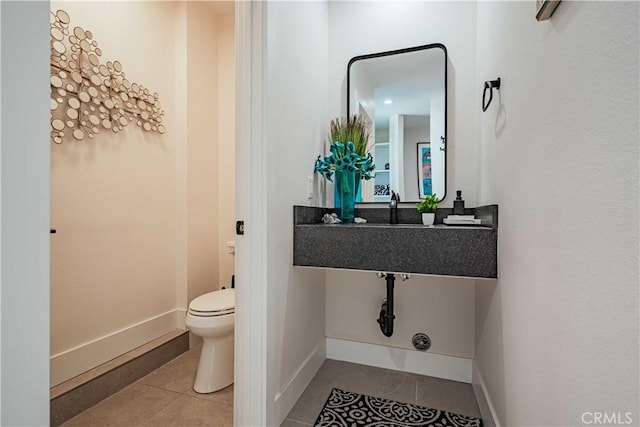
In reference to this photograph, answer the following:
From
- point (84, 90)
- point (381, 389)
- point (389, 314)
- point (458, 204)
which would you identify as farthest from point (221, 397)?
point (84, 90)

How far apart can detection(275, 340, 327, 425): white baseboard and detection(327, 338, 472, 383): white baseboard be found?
0.42 feet

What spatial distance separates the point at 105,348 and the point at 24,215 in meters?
1.76

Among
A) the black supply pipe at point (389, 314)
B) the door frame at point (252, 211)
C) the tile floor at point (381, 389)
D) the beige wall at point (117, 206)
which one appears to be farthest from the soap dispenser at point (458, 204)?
the beige wall at point (117, 206)

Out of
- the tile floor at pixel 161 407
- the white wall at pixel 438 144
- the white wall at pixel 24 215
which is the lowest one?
the tile floor at pixel 161 407

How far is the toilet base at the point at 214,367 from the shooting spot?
1706mm

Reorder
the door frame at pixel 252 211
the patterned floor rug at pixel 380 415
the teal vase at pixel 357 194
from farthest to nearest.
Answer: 1. the teal vase at pixel 357 194
2. the patterned floor rug at pixel 380 415
3. the door frame at pixel 252 211

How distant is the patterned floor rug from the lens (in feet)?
4.73

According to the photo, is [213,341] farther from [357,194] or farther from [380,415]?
[357,194]

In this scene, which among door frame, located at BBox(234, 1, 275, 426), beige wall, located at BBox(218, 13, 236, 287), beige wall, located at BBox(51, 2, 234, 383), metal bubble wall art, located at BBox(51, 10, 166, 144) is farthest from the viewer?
beige wall, located at BBox(218, 13, 236, 287)

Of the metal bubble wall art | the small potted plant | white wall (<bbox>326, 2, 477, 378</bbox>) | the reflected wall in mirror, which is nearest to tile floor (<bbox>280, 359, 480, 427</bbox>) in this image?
white wall (<bbox>326, 2, 477, 378</bbox>)

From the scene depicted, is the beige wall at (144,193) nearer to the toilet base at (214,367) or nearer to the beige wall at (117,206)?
the beige wall at (117,206)

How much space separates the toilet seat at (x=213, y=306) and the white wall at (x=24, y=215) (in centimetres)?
124

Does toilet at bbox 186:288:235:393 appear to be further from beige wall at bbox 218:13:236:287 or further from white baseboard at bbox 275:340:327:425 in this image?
beige wall at bbox 218:13:236:287

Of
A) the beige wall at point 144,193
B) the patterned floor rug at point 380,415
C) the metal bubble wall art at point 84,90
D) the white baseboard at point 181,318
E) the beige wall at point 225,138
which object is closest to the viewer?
the patterned floor rug at point 380,415
